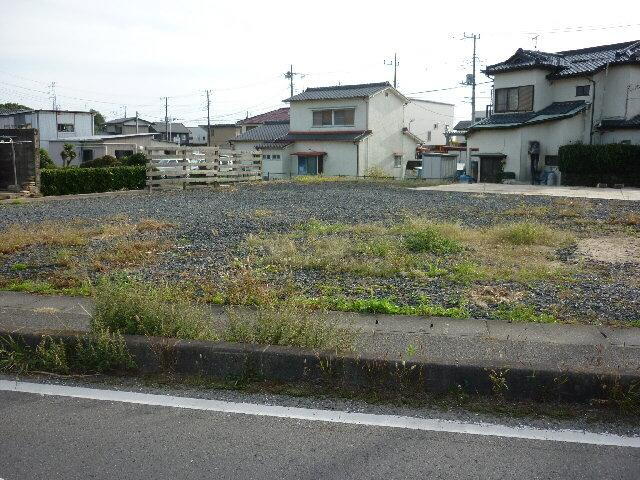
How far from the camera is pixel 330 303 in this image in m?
6.27

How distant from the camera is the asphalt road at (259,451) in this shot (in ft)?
10.5

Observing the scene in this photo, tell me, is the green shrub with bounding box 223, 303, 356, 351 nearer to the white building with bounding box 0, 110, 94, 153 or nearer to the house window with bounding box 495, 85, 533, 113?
the house window with bounding box 495, 85, 533, 113

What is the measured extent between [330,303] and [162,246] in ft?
14.7

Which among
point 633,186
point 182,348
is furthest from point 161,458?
point 633,186

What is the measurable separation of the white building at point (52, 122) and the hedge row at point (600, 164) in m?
38.3

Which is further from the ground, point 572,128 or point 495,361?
point 572,128

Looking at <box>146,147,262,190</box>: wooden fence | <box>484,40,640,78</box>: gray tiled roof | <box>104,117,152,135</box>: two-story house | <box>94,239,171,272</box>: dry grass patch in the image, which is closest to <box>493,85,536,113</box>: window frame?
<box>484,40,640,78</box>: gray tiled roof

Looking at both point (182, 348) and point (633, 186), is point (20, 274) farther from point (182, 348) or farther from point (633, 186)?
point (633, 186)

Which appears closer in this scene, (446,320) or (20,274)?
(446,320)

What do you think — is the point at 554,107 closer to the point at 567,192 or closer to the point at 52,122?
the point at 567,192

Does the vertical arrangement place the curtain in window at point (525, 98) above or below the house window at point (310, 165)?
above

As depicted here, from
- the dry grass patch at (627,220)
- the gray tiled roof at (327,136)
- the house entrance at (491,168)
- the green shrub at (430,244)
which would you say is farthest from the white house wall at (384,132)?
the green shrub at (430,244)

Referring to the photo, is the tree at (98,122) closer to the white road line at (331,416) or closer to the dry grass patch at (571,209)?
the dry grass patch at (571,209)

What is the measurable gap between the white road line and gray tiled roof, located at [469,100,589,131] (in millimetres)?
32128
